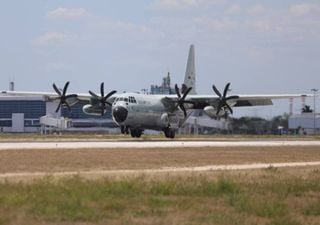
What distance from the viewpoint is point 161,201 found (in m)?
18.8

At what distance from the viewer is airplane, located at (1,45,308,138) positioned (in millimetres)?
69438

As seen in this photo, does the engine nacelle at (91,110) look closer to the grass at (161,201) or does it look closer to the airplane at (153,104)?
the airplane at (153,104)

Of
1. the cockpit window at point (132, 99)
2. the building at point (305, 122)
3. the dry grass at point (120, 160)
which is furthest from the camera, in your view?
the building at point (305, 122)

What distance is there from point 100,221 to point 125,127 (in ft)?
181

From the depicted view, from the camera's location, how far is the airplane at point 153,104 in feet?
228

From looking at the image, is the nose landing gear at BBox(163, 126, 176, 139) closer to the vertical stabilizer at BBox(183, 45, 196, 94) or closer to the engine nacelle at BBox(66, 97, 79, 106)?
the vertical stabilizer at BBox(183, 45, 196, 94)

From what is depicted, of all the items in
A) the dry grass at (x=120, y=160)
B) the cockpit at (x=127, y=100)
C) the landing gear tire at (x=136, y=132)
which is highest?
the cockpit at (x=127, y=100)

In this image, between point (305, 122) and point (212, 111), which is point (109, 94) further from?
point (305, 122)

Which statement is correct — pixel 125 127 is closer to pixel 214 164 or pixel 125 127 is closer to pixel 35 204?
pixel 214 164

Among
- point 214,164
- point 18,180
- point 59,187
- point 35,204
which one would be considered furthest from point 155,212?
point 214,164

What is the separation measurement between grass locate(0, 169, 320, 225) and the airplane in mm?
44154

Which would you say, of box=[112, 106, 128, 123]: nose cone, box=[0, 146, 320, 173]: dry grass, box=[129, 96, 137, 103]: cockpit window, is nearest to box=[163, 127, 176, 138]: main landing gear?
box=[129, 96, 137, 103]: cockpit window

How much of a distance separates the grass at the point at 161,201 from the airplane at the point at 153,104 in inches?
1738

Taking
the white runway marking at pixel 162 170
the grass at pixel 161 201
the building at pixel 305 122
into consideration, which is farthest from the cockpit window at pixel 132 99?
the building at pixel 305 122
